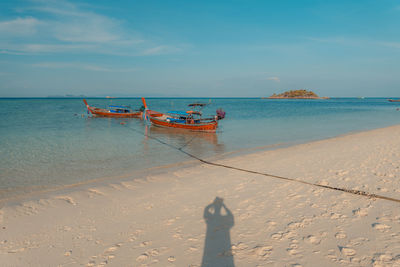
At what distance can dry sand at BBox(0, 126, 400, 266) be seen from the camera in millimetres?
3730

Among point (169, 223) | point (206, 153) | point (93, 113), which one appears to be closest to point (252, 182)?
point (169, 223)

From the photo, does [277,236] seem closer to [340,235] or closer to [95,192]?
[340,235]

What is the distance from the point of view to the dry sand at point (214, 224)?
373 cm

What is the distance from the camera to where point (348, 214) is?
4891 mm

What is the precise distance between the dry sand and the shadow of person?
2 cm

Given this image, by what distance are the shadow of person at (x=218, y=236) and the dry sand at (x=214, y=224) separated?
0.02m

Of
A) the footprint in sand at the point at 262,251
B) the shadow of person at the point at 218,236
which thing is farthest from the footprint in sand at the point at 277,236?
the shadow of person at the point at 218,236

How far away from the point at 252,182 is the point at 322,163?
148 inches

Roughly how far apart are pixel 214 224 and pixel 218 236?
1.61ft

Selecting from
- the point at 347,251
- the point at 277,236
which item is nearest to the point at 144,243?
the point at 277,236

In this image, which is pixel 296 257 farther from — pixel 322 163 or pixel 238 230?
pixel 322 163

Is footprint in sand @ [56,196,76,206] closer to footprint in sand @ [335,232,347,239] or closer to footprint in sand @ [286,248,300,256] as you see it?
footprint in sand @ [286,248,300,256]

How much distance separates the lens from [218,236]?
4.30 metres

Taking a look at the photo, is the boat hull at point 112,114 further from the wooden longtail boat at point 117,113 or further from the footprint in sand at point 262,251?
the footprint in sand at point 262,251
